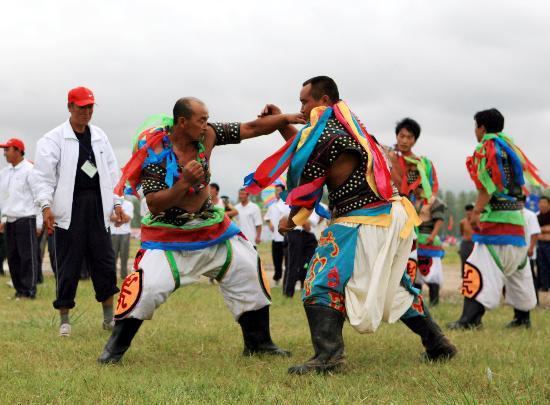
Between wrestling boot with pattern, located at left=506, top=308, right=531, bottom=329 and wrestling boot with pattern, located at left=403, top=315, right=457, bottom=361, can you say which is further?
wrestling boot with pattern, located at left=506, top=308, right=531, bottom=329

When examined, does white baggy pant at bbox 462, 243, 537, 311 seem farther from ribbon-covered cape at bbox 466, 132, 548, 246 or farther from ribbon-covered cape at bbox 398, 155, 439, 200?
ribbon-covered cape at bbox 398, 155, 439, 200

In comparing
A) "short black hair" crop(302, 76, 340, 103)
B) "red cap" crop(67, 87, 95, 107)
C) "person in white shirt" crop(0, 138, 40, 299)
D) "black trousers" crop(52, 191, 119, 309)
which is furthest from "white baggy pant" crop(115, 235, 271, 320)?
"person in white shirt" crop(0, 138, 40, 299)

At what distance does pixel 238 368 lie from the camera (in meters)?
4.90

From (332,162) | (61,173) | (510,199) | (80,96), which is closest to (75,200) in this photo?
(61,173)

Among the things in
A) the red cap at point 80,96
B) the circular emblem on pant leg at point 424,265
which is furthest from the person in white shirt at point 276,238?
the red cap at point 80,96

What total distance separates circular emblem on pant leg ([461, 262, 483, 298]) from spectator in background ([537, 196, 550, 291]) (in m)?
6.37

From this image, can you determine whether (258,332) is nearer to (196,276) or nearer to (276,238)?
(196,276)

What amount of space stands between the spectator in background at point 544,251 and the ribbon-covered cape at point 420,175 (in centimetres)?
588

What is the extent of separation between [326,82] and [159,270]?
175 centimetres

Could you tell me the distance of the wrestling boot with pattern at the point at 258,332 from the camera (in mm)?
5375

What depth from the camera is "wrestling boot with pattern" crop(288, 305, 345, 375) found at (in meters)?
4.58

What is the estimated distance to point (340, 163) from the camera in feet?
15.5

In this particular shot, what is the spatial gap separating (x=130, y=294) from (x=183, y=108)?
1.36 m

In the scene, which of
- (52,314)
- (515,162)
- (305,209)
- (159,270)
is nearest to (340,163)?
(305,209)
